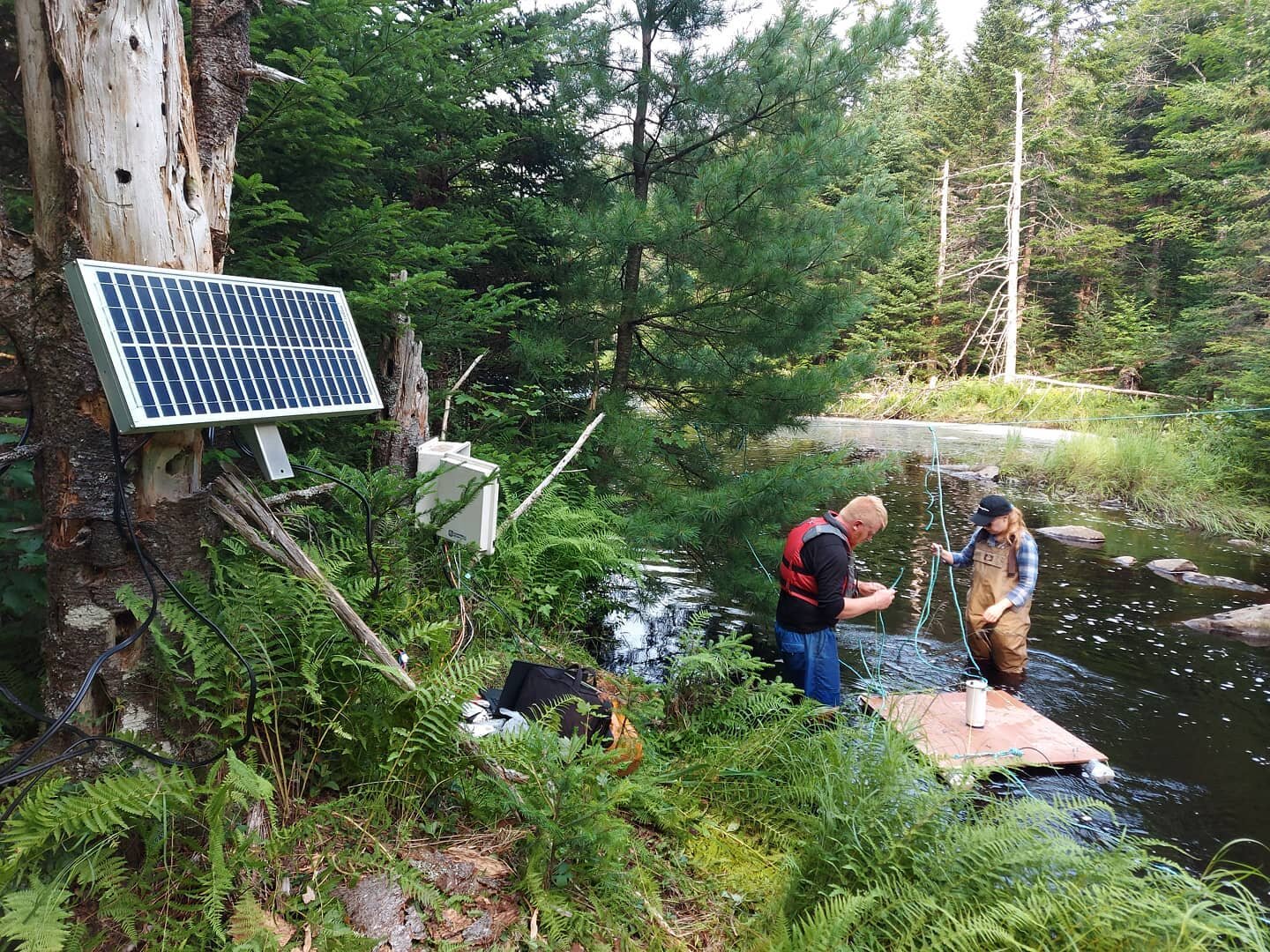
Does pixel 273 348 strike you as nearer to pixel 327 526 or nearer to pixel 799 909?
pixel 327 526

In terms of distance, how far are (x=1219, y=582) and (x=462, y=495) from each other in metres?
10.5

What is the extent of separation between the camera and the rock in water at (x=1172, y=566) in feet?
31.3

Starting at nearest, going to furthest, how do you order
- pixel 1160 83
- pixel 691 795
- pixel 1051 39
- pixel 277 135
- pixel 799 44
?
pixel 691 795 → pixel 277 135 → pixel 799 44 → pixel 1160 83 → pixel 1051 39

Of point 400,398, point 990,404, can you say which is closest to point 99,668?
point 400,398

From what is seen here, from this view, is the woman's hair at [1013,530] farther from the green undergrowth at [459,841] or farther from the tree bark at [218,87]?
the tree bark at [218,87]

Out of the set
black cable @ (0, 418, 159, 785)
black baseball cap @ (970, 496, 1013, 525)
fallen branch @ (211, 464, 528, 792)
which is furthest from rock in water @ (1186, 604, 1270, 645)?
black cable @ (0, 418, 159, 785)

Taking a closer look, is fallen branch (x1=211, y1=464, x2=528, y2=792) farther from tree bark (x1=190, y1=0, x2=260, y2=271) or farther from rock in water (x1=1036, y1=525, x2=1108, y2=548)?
rock in water (x1=1036, y1=525, x2=1108, y2=548)

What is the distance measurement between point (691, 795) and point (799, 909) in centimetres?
82

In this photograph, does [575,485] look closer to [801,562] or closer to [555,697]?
[801,562]

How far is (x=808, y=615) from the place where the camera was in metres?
4.79

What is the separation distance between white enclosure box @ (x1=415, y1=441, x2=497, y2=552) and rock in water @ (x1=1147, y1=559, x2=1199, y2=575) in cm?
1022

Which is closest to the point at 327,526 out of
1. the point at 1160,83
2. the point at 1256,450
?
the point at 1256,450

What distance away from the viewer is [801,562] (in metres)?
4.76

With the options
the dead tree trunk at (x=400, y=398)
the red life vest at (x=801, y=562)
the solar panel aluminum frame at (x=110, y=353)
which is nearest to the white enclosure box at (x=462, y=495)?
the dead tree trunk at (x=400, y=398)
